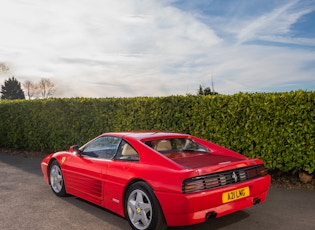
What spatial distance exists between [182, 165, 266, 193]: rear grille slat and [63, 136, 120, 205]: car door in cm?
159

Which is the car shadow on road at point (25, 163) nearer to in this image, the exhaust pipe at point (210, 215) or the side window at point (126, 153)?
the side window at point (126, 153)

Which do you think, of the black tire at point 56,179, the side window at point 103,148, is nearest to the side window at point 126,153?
the side window at point 103,148

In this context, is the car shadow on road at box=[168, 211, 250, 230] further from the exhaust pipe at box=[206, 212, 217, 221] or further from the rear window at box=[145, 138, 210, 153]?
the rear window at box=[145, 138, 210, 153]

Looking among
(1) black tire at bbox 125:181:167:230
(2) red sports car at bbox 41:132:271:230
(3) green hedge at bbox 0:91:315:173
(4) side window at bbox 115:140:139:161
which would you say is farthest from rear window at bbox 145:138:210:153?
(3) green hedge at bbox 0:91:315:173

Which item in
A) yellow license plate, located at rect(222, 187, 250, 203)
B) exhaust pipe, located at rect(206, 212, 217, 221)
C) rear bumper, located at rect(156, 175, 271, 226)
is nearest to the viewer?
rear bumper, located at rect(156, 175, 271, 226)

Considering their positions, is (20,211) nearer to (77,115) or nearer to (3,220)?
(3,220)

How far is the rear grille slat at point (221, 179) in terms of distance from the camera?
395 cm

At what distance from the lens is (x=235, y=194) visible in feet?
14.1

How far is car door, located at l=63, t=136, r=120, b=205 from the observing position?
202 inches

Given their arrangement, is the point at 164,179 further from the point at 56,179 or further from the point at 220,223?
the point at 56,179

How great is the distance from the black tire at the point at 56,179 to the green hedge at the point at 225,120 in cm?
349

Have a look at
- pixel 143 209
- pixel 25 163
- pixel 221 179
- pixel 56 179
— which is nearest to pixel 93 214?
pixel 143 209

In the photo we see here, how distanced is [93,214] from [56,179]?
A: 156 centimetres

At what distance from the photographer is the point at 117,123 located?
10484 mm
